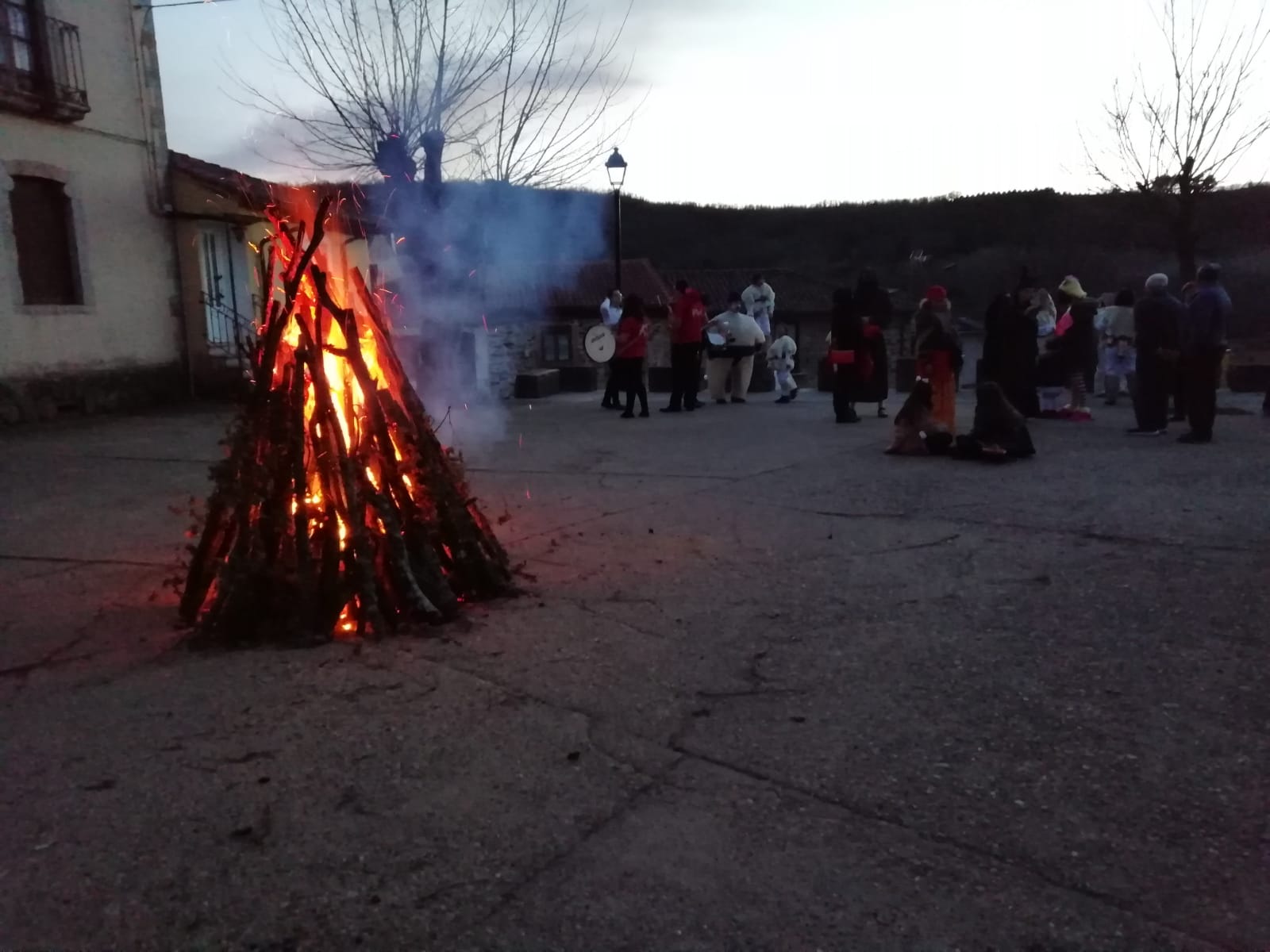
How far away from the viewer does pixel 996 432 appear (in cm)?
900

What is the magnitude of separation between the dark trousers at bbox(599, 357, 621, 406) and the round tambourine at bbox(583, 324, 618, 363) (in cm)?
236

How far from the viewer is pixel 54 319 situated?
44.6 feet

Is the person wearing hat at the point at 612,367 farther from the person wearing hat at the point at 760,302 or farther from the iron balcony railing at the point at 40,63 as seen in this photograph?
the iron balcony railing at the point at 40,63

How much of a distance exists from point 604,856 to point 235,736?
151cm

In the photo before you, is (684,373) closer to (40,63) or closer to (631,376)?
(631,376)

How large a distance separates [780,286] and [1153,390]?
54.5 metres

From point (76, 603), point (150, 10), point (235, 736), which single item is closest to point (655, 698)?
point (235, 736)

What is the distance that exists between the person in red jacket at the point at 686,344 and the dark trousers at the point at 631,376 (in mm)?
689

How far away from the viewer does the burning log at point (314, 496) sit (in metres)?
4.29

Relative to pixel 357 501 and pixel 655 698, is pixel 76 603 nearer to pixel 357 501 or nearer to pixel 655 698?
pixel 357 501

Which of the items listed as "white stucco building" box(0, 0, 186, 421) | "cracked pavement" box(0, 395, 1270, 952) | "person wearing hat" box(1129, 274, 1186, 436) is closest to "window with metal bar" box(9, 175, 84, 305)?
"white stucco building" box(0, 0, 186, 421)

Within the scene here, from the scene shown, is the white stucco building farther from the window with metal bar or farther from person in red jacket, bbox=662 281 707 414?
person in red jacket, bbox=662 281 707 414

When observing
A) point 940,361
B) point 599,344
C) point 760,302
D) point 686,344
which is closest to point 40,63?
point 599,344

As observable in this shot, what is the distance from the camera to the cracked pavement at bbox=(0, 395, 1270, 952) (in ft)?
7.86
